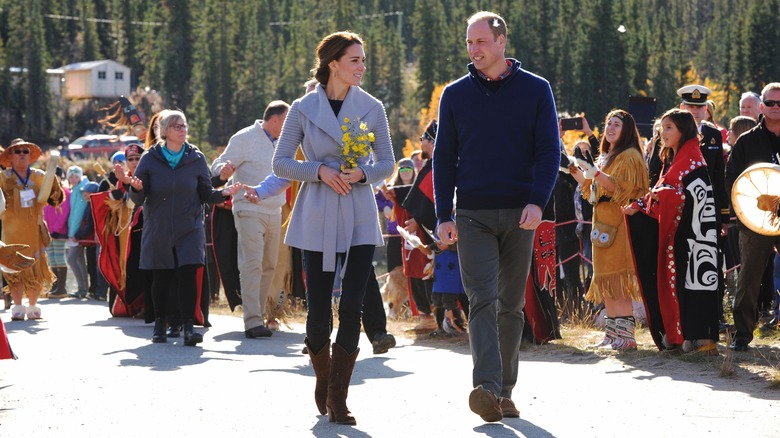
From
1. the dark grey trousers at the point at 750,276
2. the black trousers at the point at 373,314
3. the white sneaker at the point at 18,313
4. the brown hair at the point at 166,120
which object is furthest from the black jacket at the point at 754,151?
the white sneaker at the point at 18,313

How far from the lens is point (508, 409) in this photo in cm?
685

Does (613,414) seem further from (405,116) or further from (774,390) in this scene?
(405,116)

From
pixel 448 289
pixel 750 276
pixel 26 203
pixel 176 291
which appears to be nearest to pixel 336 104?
pixel 750 276

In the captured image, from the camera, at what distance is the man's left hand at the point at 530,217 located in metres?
6.62

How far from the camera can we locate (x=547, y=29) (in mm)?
125812

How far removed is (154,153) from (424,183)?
7.77 feet

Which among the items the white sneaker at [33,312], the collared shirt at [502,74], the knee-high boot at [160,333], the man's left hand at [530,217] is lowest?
the white sneaker at [33,312]

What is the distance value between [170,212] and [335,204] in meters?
4.55

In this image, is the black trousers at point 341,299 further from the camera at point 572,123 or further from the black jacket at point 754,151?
the camera at point 572,123

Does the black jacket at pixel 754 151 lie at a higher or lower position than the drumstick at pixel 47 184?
higher

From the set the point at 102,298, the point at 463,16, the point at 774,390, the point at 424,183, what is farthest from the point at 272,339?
the point at 463,16

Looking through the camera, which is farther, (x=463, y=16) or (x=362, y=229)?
(x=463, y=16)

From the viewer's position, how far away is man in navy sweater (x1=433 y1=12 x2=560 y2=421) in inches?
266

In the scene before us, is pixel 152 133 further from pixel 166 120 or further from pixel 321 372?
pixel 321 372
